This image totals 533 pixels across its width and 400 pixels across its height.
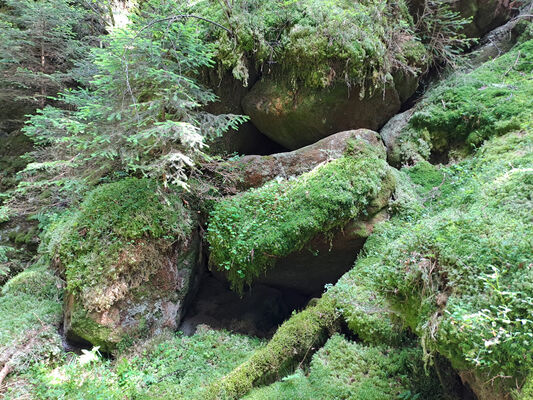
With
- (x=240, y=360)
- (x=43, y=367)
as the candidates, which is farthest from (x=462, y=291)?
(x=43, y=367)

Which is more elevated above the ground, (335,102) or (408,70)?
(408,70)

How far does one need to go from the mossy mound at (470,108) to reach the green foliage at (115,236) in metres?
5.76

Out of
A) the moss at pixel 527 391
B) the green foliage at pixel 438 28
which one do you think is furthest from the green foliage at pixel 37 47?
the moss at pixel 527 391

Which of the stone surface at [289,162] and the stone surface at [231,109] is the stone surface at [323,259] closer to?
the stone surface at [289,162]

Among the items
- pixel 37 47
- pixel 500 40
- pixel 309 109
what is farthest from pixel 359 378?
pixel 37 47

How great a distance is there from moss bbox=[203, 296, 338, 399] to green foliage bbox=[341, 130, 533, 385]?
1462mm

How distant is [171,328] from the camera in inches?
207

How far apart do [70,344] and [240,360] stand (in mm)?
2841

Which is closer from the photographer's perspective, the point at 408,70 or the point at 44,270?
the point at 44,270

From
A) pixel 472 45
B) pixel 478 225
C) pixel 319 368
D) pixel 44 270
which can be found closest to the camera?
pixel 478 225

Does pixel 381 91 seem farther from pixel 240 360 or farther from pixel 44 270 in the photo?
pixel 44 270

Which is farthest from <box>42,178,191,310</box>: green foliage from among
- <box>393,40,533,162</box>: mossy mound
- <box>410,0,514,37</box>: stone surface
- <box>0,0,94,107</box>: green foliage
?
<box>410,0,514,37</box>: stone surface

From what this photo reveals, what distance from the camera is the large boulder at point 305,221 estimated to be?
5133mm

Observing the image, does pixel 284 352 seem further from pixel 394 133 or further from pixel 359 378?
pixel 394 133
